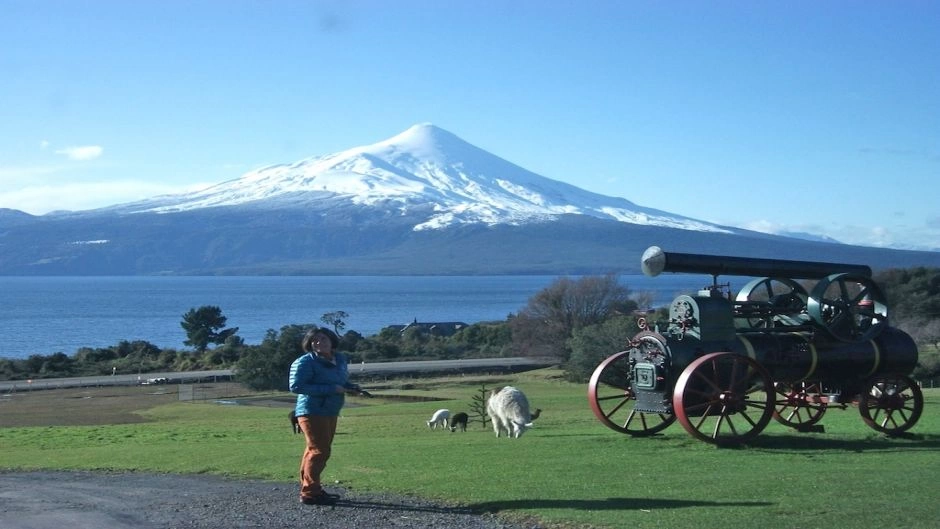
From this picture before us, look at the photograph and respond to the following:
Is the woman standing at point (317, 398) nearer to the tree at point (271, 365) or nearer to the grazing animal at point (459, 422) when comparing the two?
the grazing animal at point (459, 422)

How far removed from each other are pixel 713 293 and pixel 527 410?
5.50 metres

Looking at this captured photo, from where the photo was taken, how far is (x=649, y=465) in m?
14.0

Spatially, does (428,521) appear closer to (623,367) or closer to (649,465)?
(649,465)

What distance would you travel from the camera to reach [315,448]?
1127cm

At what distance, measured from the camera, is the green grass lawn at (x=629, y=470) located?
10.7 m

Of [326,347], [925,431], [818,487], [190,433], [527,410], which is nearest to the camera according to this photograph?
[326,347]

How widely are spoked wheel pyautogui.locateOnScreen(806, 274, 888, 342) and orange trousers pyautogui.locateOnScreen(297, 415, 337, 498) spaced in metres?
8.84

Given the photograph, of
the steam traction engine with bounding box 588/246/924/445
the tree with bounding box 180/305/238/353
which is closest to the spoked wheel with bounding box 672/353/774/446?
the steam traction engine with bounding box 588/246/924/445

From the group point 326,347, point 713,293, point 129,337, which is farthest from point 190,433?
point 129,337

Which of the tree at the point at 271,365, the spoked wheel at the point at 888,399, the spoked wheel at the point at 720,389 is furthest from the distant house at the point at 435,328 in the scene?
the spoked wheel at the point at 720,389

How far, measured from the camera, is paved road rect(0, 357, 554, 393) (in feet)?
210

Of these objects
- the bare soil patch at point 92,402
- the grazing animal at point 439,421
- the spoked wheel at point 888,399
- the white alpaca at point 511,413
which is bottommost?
the bare soil patch at point 92,402

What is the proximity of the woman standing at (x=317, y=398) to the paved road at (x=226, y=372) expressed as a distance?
53934 mm

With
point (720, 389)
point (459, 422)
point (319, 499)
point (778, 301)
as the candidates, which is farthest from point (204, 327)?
point (319, 499)
